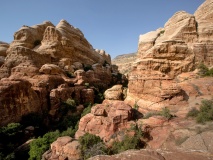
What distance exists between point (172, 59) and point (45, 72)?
1598 cm

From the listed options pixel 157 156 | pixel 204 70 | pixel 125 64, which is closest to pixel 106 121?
pixel 157 156

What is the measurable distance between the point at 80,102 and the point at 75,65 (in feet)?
32.0

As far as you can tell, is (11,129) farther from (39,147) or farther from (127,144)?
(127,144)

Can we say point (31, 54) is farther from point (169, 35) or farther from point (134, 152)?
point (134, 152)

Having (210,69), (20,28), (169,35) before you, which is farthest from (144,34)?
(20,28)

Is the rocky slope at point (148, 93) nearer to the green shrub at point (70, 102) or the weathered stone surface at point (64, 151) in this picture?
the weathered stone surface at point (64, 151)

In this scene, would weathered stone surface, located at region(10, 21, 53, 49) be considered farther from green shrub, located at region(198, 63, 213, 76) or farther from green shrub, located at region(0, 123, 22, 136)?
green shrub, located at region(198, 63, 213, 76)

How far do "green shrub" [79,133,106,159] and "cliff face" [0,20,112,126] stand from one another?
8428mm

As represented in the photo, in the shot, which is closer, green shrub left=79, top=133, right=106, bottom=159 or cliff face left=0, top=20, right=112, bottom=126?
green shrub left=79, top=133, right=106, bottom=159

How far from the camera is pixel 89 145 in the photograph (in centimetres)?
953

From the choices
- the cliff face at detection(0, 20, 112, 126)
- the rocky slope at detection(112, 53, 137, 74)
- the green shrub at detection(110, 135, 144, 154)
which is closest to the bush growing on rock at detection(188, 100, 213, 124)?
the green shrub at detection(110, 135, 144, 154)

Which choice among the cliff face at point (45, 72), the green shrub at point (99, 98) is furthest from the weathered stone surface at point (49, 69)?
the green shrub at point (99, 98)

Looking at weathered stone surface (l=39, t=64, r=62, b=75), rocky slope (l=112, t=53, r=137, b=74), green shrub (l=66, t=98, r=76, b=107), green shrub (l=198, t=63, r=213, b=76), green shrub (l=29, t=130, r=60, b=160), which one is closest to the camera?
green shrub (l=29, t=130, r=60, b=160)

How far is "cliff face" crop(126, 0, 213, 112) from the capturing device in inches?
538
